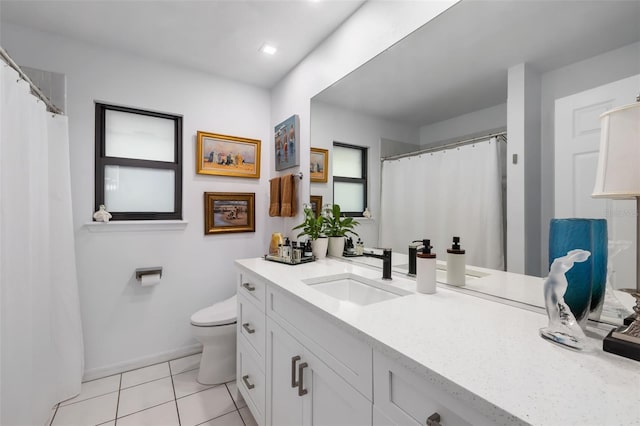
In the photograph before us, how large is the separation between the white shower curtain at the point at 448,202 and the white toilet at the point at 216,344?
123 centimetres

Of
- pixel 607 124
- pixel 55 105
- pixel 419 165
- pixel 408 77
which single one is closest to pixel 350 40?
pixel 408 77

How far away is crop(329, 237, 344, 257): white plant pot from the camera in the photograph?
1891 mm

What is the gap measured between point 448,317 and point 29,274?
72.6 inches

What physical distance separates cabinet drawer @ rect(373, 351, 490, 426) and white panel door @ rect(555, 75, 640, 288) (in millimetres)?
666

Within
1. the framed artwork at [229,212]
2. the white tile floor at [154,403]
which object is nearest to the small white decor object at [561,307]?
the white tile floor at [154,403]

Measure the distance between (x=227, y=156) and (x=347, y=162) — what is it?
122 cm

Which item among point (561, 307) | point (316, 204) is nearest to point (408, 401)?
point (561, 307)

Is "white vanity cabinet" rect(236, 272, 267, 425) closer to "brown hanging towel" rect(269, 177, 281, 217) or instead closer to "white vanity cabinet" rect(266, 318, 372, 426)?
"white vanity cabinet" rect(266, 318, 372, 426)

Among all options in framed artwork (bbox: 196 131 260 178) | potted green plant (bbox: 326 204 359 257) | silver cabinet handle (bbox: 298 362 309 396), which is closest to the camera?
silver cabinet handle (bbox: 298 362 309 396)

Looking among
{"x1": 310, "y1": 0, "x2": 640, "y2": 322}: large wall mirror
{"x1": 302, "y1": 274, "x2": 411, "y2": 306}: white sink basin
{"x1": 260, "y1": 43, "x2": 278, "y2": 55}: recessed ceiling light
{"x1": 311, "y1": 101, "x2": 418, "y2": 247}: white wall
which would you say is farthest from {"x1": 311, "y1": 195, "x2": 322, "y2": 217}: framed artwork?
{"x1": 260, "y1": 43, "x2": 278, "y2": 55}: recessed ceiling light

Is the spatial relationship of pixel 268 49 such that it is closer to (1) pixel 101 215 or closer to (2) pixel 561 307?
(1) pixel 101 215

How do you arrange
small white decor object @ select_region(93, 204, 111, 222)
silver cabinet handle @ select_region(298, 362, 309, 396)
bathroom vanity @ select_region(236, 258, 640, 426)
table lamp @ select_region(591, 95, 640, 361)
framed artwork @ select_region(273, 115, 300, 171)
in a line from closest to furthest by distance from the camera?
1. bathroom vanity @ select_region(236, 258, 640, 426)
2. table lamp @ select_region(591, 95, 640, 361)
3. silver cabinet handle @ select_region(298, 362, 309, 396)
4. small white decor object @ select_region(93, 204, 111, 222)
5. framed artwork @ select_region(273, 115, 300, 171)

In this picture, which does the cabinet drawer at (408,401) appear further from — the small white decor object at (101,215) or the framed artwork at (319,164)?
the small white decor object at (101,215)

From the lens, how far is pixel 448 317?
87 cm
